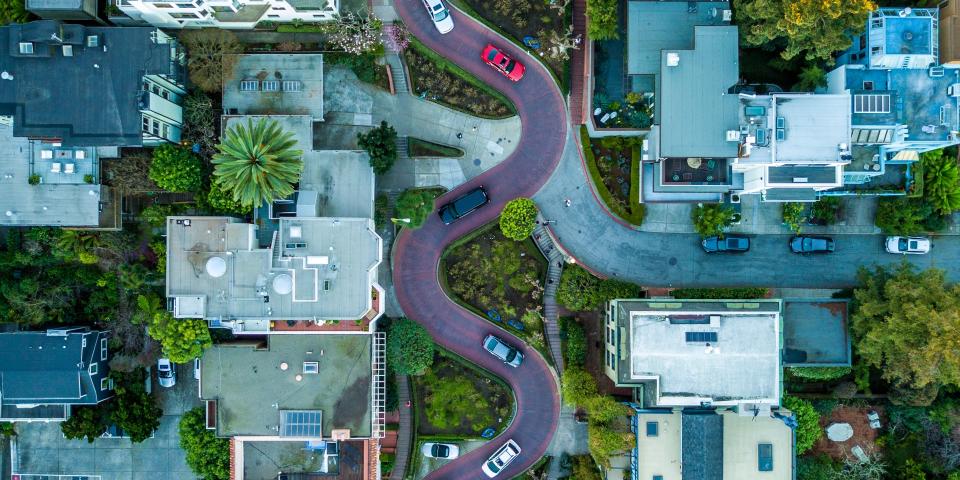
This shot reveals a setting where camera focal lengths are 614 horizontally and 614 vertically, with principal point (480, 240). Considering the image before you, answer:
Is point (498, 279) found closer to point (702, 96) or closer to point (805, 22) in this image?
point (702, 96)

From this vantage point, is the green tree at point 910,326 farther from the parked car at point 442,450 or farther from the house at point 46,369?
the house at point 46,369

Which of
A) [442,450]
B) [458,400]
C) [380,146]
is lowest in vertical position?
[442,450]

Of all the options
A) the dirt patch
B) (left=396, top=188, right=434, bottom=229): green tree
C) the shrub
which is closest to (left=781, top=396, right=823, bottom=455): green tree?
the dirt patch

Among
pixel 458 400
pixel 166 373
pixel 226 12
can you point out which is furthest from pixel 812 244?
pixel 166 373

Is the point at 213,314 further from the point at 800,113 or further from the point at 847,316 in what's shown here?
the point at 847,316

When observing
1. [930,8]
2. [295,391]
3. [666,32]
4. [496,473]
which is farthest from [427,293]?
[930,8]

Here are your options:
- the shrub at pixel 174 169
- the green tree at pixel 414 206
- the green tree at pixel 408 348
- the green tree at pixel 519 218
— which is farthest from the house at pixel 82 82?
the green tree at pixel 519 218

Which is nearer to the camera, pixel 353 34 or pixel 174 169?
pixel 174 169
